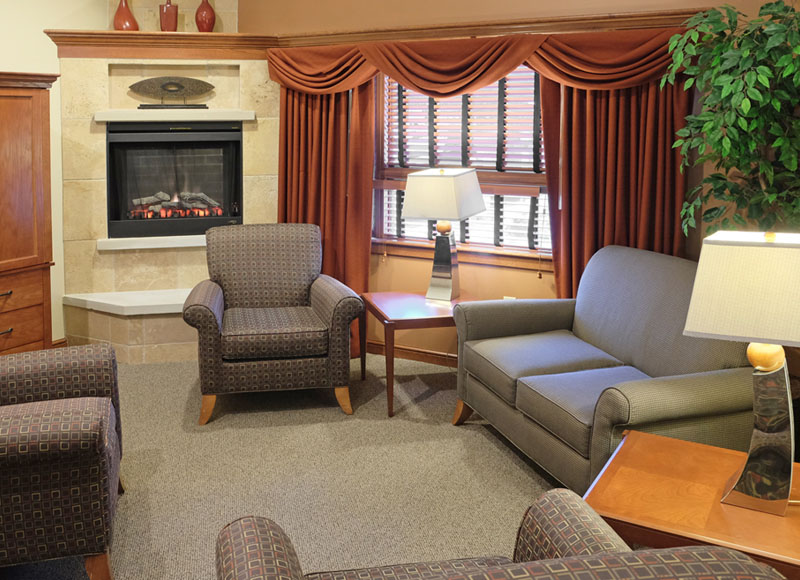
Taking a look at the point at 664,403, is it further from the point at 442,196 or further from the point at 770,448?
the point at 442,196

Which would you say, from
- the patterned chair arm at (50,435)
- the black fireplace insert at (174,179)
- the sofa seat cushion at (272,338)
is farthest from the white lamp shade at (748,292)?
the black fireplace insert at (174,179)

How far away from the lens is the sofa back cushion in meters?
3.29

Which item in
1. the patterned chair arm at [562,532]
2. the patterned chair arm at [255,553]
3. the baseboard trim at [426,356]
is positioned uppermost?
the patterned chair arm at [255,553]

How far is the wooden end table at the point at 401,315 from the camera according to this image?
419 cm

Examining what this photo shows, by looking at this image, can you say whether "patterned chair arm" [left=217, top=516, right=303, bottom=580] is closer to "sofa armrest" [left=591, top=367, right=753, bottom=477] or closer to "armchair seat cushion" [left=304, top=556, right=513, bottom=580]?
"armchair seat cushion" [left=304, top=556, right=513, bottom=580]

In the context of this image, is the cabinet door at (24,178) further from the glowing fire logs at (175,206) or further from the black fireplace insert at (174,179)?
the glowing fire logs at (175,206)

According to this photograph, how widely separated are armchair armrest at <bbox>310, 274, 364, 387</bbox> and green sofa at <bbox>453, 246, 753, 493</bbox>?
0.54 m

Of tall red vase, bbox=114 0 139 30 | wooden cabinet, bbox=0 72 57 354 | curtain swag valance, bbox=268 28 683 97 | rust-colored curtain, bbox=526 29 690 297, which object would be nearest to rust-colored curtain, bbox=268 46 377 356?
curtain swag valance, bbox=268 28 683 97

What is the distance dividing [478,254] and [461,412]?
121 cm

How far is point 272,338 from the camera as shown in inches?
163

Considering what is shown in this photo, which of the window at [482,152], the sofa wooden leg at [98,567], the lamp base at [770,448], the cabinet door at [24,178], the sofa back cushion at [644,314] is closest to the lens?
the lamp base at [770,448]

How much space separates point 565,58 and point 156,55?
104 inches

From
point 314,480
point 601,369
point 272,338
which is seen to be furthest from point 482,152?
point 314,480

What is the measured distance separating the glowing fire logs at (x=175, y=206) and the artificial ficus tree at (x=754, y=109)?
324cm
